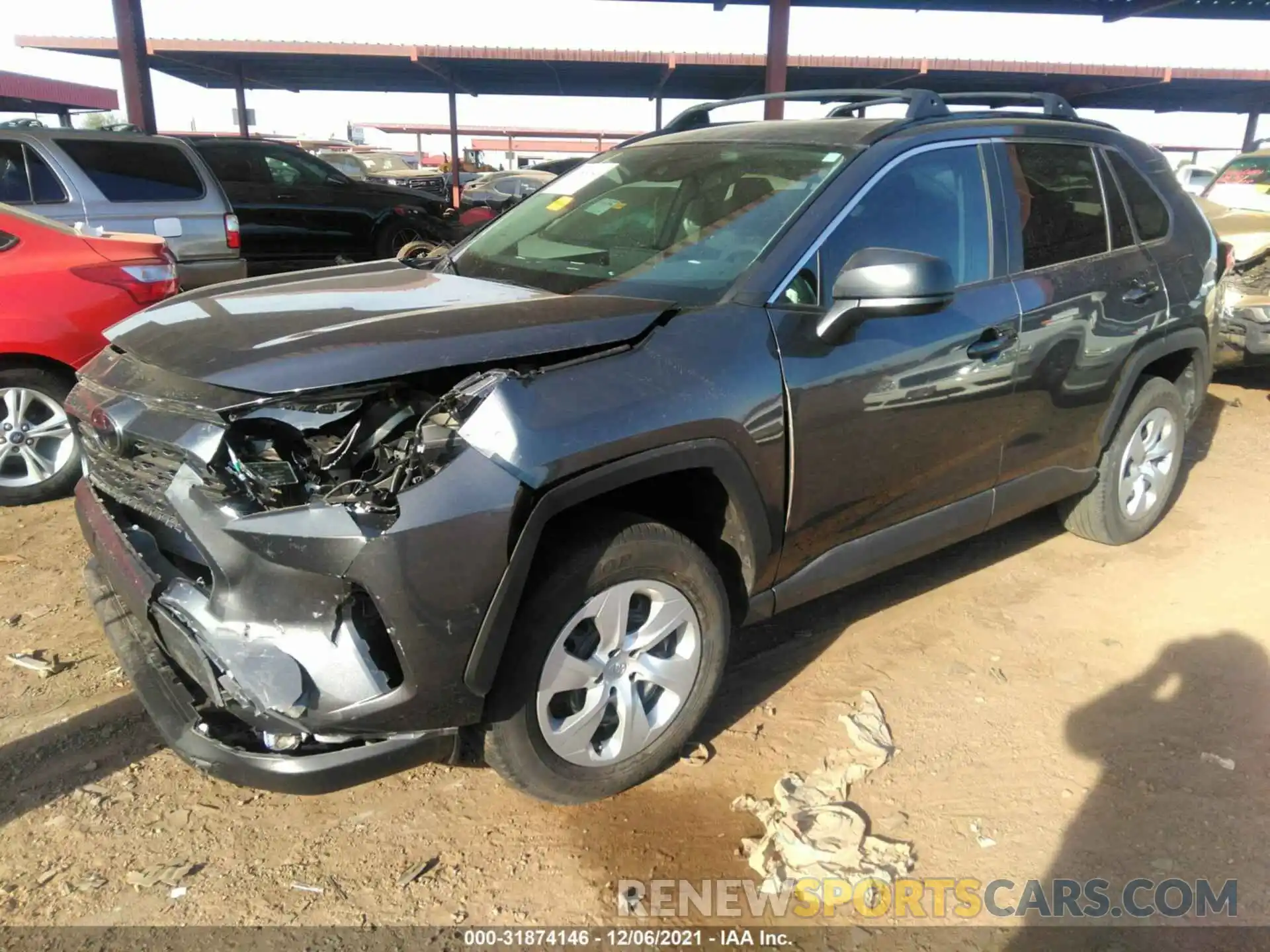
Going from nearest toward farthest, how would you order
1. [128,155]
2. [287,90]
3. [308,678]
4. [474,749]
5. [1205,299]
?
[308,678], [474,749], [1205,299], [128,155], [287,90]

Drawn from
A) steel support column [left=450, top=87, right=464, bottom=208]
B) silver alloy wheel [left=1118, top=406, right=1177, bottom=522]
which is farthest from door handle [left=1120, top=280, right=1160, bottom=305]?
steel support column [left=450, top=87, right=464, bottom=208]

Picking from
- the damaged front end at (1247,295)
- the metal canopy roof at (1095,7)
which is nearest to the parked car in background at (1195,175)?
the metal canopy roof at (1095,7)

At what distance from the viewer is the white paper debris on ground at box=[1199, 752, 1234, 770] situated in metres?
2.91

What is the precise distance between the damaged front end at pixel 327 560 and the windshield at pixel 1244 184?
9.53 metres

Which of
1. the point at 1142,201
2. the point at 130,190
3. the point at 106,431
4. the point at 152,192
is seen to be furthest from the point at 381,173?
the point at 106,431

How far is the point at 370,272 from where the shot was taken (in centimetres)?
346

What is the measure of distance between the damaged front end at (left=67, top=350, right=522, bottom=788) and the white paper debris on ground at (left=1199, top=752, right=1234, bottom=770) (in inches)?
92.0

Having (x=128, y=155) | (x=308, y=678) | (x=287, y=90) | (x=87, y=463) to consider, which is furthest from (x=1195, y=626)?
(x=287, y=90)

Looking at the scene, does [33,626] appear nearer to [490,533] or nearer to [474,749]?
[474,749]

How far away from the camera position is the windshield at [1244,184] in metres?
9.09

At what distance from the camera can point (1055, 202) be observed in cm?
366

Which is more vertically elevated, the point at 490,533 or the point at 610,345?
the point at 610,345

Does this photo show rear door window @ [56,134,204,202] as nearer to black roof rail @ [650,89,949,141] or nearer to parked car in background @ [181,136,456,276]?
parked car in background @ [181,136,456,276]

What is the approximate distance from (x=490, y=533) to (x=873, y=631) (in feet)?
6.90
